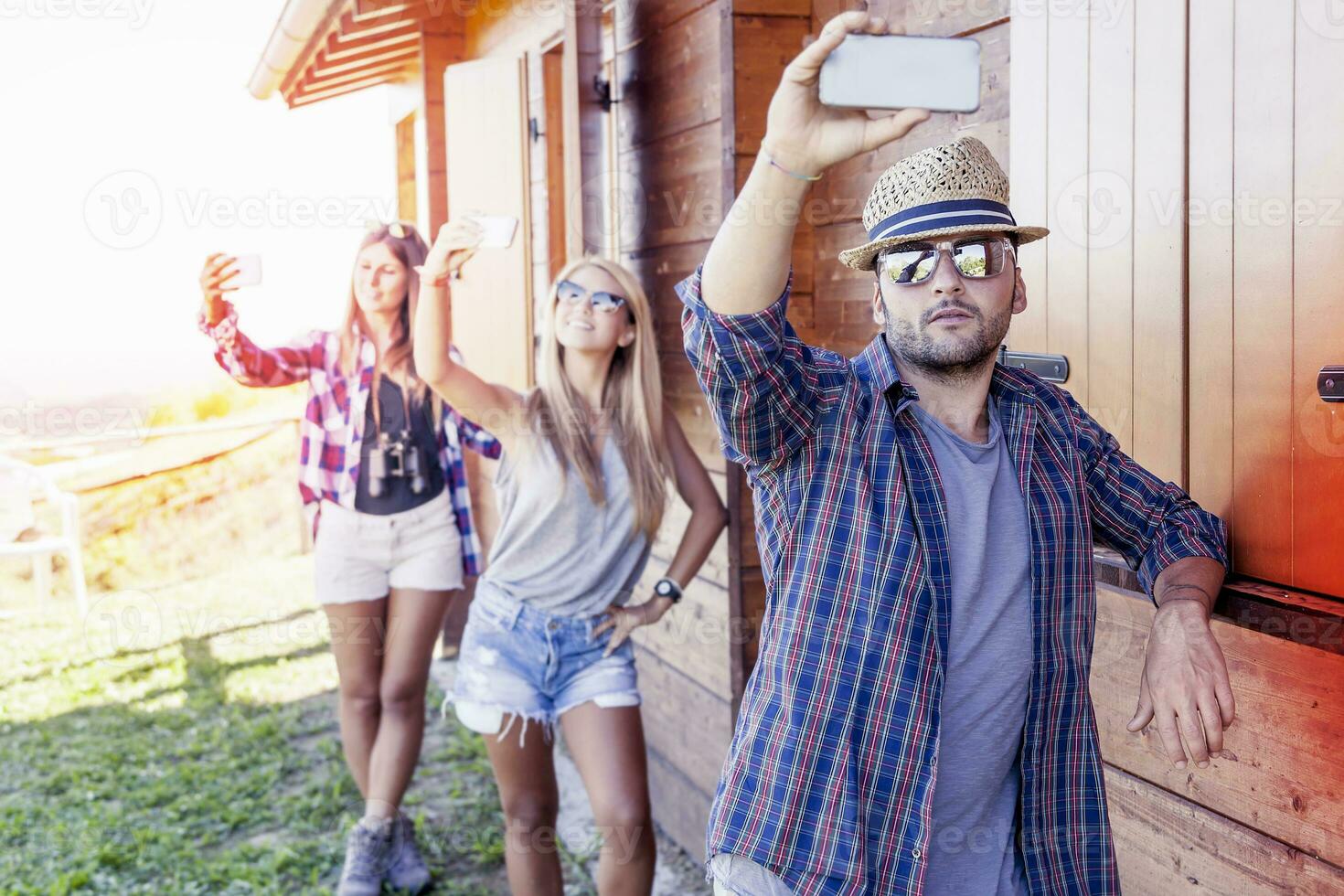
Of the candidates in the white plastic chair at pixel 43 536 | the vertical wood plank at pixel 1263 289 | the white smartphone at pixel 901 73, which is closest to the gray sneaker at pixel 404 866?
the vertical wood plank at pixel 1263 289

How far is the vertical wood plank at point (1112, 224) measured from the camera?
1968 mm

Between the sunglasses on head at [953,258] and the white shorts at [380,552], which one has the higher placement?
the sunglasses on head at [953,258]

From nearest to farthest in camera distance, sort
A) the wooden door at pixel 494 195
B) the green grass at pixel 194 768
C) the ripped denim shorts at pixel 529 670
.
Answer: the ripped denim shorts at pixel 529 670, the green grass at pixel 194 768, the wooden door at pixel 494 195

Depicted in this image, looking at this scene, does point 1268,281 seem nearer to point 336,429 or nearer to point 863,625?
point 863,625

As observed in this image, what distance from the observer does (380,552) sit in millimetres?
3652

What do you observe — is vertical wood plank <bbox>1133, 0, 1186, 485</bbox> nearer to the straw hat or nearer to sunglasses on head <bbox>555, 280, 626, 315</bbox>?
the straw hat

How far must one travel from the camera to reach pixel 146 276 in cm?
1088

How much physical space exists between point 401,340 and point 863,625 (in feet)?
8.68

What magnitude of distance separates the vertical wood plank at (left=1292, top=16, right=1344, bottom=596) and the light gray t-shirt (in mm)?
1602

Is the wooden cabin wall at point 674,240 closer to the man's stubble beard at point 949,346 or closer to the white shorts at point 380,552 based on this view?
the white shorts at point 380,552

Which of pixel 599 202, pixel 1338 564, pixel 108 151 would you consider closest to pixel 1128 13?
pixel 1338 564

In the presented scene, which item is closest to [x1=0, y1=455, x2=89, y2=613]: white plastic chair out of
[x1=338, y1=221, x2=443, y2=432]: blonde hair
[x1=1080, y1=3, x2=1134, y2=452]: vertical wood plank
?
[x1=338, y1=221, x2=443, y2=432]: blonde hair

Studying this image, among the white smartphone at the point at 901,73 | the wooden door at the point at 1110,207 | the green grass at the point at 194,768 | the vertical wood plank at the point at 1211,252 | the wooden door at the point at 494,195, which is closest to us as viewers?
the white smartphone at the point at 901,73

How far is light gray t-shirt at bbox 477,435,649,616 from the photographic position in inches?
112
